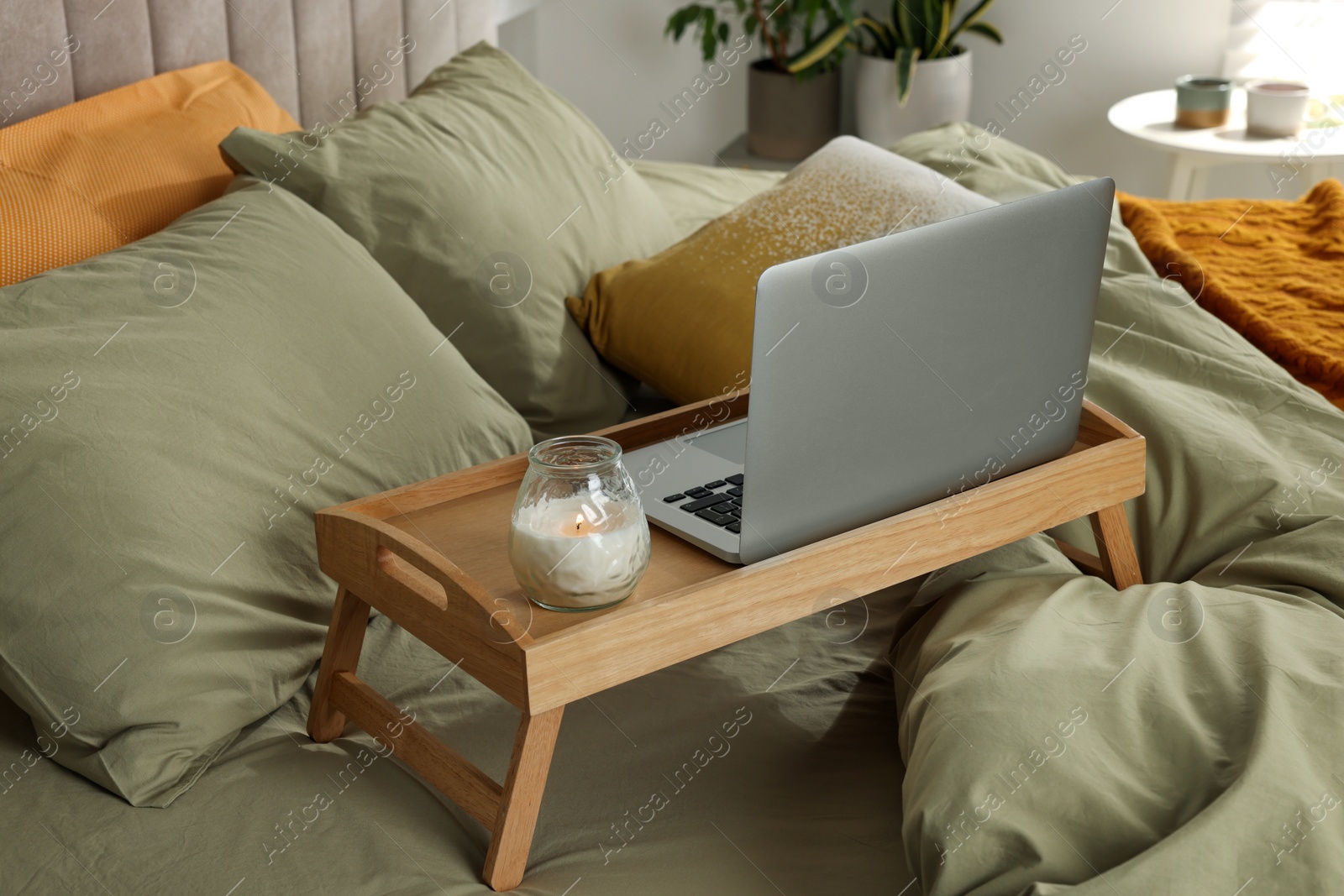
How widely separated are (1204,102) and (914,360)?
2.34 metres

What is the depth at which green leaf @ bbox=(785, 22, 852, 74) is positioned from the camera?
3416 millimetres

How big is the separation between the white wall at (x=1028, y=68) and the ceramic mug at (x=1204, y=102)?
0.80m

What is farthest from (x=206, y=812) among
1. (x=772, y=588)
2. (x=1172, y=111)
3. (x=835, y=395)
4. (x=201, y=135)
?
(x=1172, y=111)

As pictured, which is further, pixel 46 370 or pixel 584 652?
pixel 46 370

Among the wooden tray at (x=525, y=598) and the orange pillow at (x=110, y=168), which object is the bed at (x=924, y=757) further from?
the orange pillow at (x=110, y=168)

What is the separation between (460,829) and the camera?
865 mm

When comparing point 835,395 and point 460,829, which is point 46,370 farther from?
point 835,395

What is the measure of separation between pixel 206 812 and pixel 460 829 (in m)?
0.19

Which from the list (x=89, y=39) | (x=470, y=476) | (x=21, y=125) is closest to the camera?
(x=470, y=476)

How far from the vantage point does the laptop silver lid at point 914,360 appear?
0.82m

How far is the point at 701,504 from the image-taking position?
3.18ft

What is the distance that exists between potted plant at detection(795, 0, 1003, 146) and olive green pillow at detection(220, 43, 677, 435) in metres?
2.07

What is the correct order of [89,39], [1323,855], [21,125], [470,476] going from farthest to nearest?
[89,39] → [21,125] → [470,476] → [1323,855]

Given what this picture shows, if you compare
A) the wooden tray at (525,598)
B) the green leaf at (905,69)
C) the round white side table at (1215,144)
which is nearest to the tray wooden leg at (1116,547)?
the wooden tray at (525,598)
